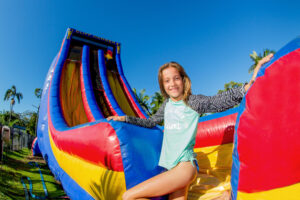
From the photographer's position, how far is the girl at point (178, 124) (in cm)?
96

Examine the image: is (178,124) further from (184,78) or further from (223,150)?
(223,150)

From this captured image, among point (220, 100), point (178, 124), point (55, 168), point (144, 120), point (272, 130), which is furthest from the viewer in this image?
point (55, 168)

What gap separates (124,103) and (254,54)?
41.7 feet

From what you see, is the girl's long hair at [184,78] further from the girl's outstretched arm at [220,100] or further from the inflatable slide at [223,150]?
the inflatable slide at [223,150]

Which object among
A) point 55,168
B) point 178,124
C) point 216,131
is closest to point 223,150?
point 216,131

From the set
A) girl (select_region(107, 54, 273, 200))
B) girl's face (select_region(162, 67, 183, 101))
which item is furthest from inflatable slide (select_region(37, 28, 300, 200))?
girl's face (select_region(162, 67, 183, 101))

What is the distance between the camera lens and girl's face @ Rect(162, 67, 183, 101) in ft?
3.98

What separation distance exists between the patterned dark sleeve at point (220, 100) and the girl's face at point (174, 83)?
0.12 m

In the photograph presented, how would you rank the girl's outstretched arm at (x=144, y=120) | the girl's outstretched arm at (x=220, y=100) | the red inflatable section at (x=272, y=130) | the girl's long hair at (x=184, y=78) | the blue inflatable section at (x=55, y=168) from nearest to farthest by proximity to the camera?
1. the red inflatable section at (x=272, y=130)
2. the girl's outstretched arm at (x=220, y=100)
3. the girl's long hair at (x=184, y=78)
4. the girl's outstretched arm at (x=144, y=120)
5. the blue inflatable section at (x=55, y=168)

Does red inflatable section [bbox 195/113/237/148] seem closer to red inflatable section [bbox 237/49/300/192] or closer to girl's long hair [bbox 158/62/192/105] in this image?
girl's long hair [bbox 158/62/192/105]

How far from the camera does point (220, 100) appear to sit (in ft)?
3.31

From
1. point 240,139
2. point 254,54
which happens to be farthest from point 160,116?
point 254,54

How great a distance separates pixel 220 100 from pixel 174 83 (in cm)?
32

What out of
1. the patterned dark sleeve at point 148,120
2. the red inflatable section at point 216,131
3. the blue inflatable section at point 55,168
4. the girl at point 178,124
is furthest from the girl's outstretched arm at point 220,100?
the blue inflatable section at point 55,168
